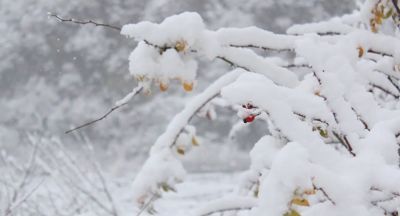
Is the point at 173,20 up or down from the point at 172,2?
down

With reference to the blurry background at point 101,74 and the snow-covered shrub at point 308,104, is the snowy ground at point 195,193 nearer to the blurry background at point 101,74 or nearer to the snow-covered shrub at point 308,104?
the blurry background at point 101,74

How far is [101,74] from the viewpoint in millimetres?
10023

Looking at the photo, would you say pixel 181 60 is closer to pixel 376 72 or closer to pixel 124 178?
Answer: pixel 376 72

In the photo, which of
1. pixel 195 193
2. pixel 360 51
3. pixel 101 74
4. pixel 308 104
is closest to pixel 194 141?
pixel 360 51

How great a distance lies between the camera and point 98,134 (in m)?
9.45

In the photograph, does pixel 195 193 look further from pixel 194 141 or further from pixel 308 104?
pixel 308 104

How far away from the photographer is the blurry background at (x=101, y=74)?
30.1 feet

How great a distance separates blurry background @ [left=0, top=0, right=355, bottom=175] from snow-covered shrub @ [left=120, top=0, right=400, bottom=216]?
7.27m

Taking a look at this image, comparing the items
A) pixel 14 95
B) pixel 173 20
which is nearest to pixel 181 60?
pixel 173 20

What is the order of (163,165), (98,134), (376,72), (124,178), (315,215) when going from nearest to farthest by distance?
(315,215) → (376,72) → (163,165) → (124,178) → (98,134)

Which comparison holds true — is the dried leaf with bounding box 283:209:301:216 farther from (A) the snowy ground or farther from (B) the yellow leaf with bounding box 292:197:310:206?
(A) the snowy ground

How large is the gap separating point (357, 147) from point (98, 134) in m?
8.56

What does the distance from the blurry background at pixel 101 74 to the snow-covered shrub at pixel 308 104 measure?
727cm

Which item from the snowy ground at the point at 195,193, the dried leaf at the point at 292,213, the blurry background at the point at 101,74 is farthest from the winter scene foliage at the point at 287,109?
the blurry background at the point at 101,74
